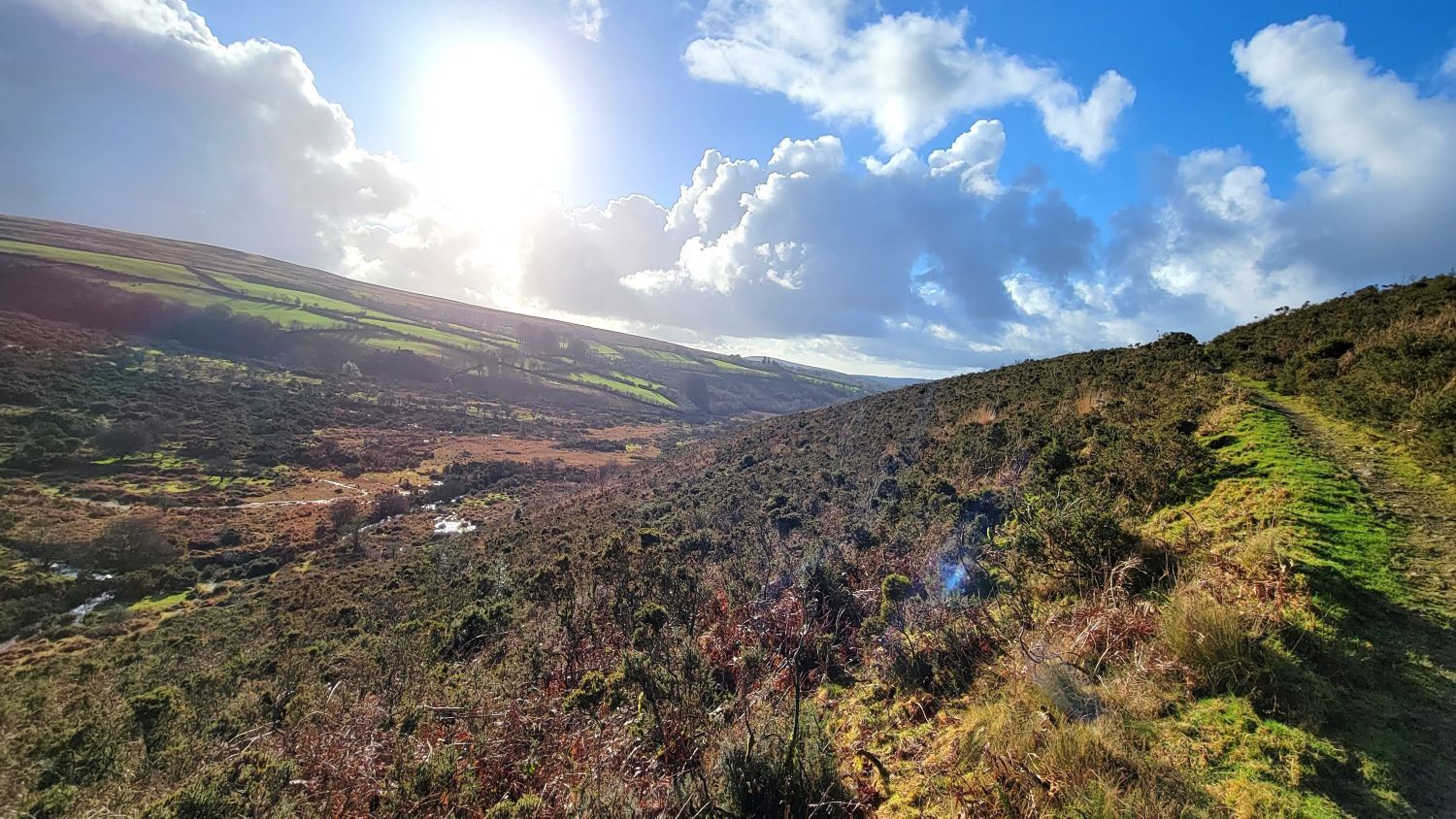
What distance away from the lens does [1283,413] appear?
762cm

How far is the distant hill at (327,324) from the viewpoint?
66188 millimetres

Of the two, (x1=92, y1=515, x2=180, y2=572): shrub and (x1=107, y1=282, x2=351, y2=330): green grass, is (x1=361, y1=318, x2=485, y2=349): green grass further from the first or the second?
(x1=92, y1=515, x2=180, y2=572): shrub

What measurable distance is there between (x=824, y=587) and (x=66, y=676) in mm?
19986

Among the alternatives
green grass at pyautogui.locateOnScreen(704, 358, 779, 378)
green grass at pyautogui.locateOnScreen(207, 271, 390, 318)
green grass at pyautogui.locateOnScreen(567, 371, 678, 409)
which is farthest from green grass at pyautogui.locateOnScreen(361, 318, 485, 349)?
green grass at pyautogui.locateOnScreen(704, 358, 779, 378)

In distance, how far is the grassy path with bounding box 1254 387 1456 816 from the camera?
8.38ft

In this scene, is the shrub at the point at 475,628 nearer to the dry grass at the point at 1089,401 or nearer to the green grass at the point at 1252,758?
the green grass at the point at 1252,758

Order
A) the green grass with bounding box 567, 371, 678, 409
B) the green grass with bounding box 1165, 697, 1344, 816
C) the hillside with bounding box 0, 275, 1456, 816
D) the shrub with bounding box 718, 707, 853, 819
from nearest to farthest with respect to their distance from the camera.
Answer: the green grass with bounding box 1165, 697, 1344, 816
the hillside with bounding box 0, 275, 1456, 816
the shrub with bounding box 718, 707, 853, 819
the green grass with bounding box 567, 371, 678, 409

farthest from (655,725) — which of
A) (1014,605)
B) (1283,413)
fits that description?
(1283,413)

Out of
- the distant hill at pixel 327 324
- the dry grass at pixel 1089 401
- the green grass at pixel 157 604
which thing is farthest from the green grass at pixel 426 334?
the dry grass at pixel 1089 401

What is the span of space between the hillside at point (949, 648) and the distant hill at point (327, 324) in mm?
76296

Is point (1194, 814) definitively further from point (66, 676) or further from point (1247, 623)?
point (66, 676)

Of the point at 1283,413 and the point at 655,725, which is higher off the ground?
the point at 1283,413

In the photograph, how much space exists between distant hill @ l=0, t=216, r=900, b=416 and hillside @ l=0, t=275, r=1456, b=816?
250ft

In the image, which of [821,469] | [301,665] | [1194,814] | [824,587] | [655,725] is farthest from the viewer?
[821,469]
